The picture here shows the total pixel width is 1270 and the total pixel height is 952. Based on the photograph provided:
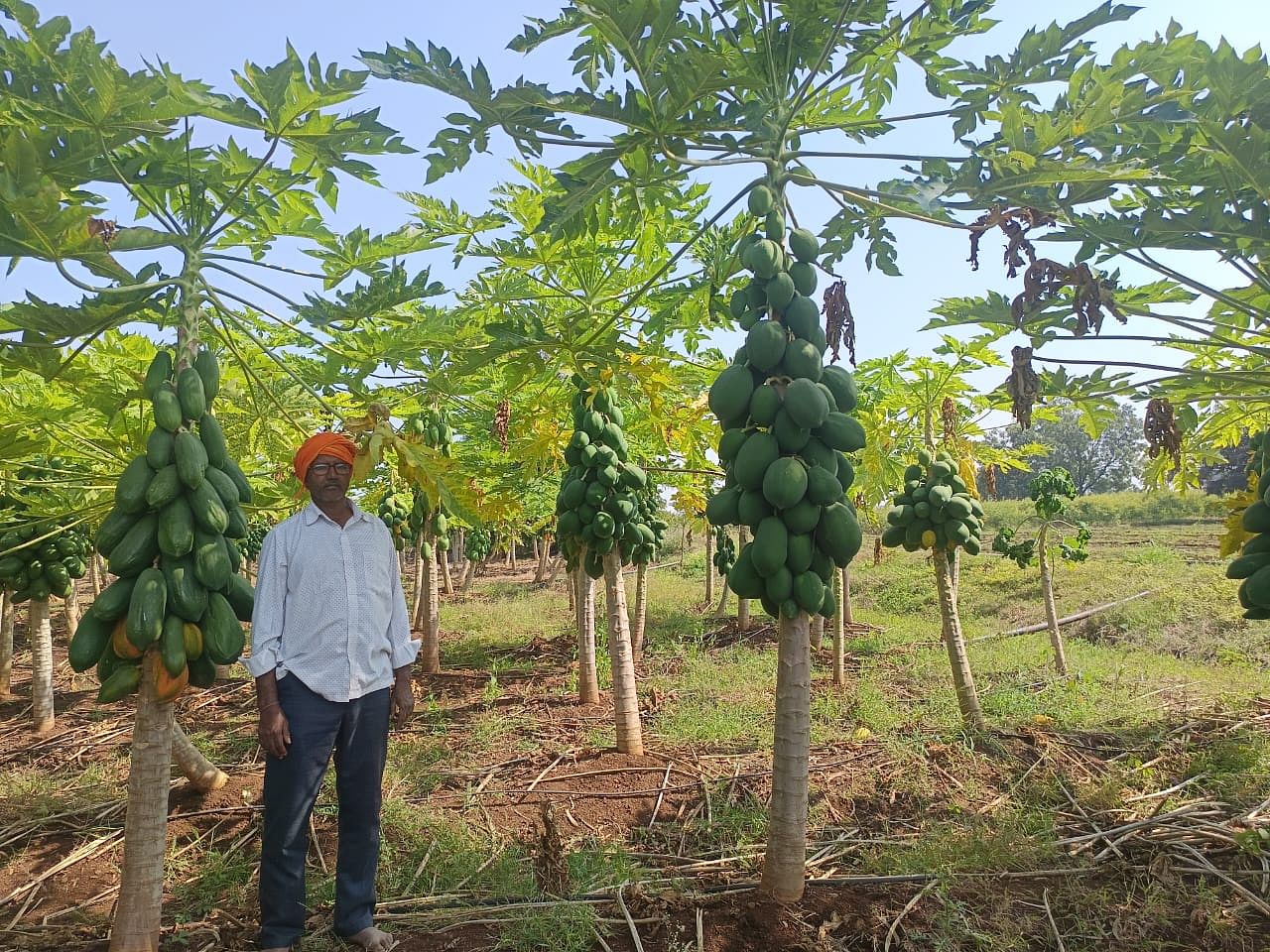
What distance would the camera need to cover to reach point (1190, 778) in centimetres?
464

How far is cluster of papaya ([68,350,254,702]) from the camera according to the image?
2.71m

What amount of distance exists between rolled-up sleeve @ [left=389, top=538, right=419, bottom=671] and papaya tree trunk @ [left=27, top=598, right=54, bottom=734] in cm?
487

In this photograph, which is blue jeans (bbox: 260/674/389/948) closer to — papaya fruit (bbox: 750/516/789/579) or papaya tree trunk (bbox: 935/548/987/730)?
papaya fruit (bbox: 750/516/789/579)

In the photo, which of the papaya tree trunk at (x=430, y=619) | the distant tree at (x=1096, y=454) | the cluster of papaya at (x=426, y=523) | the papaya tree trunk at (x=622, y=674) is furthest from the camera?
the distant tree at (x=1096, y=454)

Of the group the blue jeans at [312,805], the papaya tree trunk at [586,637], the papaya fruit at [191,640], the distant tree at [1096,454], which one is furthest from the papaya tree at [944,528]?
the distant tree at [1096,454]

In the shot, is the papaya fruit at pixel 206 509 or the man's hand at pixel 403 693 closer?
the papaya fruit at pixel 206 509

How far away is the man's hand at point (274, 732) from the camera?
2.72 m

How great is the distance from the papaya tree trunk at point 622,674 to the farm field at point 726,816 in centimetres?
15

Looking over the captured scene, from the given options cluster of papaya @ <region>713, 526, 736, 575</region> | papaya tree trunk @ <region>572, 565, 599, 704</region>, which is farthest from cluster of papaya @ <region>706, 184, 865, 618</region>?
cluster of papaya @ <region>713, 526, 736, 575</region>

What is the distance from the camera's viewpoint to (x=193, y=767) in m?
4.43

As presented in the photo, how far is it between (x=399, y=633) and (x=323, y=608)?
374 millimetres

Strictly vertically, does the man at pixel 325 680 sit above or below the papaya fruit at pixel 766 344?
below

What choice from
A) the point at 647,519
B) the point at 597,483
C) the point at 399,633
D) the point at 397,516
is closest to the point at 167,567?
the point at 399,633

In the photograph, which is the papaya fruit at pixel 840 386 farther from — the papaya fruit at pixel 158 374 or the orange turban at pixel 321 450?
the papaya fruit at pixel 158 374
